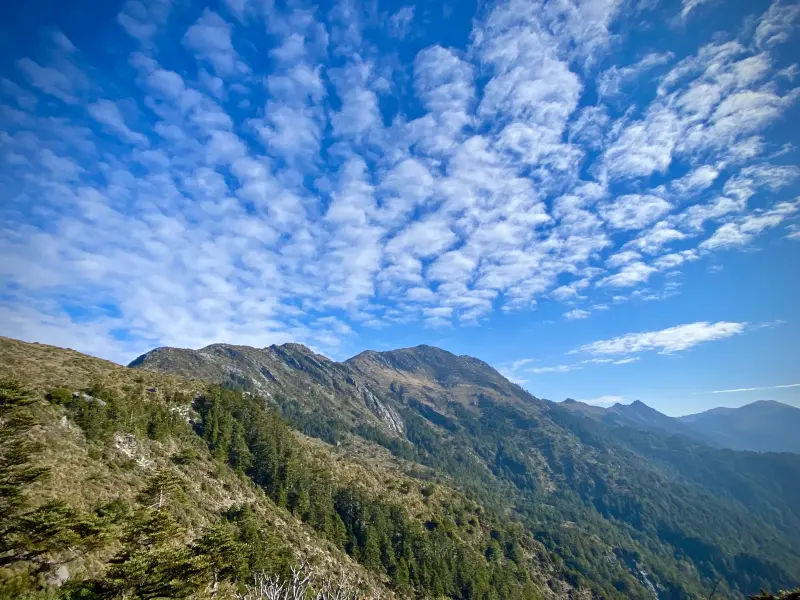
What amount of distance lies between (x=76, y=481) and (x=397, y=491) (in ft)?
327

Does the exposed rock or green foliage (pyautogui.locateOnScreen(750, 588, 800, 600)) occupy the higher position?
green foliage (pyautogui.locateOnScreen(750, 588, 800, 600))

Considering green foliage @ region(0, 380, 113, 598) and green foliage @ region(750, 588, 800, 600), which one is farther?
green foliage @ region(0, 380, 113, 598)

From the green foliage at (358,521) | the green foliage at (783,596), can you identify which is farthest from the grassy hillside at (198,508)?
the green foliage at (783,596)

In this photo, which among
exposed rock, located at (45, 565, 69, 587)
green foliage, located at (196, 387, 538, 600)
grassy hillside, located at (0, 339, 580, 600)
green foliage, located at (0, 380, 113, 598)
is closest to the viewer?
green foliage, located at (0, 380, 113, 598)

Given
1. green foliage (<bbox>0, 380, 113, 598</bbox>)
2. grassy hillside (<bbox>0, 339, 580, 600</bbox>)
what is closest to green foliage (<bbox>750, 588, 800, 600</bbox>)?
grassy hillside (<bbox>0, 339, 580, 600</bbox>)

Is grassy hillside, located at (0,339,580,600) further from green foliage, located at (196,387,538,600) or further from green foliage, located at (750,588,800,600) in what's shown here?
green foliage, located at (750,588,800,600)

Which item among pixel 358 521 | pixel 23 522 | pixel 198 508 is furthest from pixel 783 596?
pixel 358 521

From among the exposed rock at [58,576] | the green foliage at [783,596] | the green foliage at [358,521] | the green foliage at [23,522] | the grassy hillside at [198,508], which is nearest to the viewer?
the green foliage at [783,596]

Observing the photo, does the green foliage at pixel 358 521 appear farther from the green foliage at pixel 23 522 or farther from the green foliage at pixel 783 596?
the green foliage at pixel 783 596

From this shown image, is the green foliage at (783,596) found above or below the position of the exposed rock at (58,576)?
above

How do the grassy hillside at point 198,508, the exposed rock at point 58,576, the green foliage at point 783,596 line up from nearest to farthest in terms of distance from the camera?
1. the green foliage at point 783,596
2. the grassy hillside at point 198,508
3. the exposed rock at point 58,576

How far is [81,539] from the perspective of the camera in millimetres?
34688

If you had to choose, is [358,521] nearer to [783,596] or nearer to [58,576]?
[58,576]

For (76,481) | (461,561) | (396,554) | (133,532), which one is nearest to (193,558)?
(133,532)
